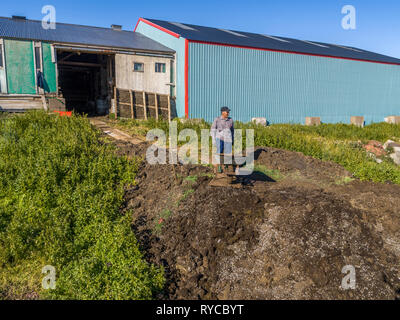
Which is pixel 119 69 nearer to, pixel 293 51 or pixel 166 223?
pixel 293 51

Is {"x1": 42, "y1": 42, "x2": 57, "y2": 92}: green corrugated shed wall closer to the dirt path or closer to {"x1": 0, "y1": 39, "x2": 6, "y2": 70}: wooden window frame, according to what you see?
{"x1": 0, "y1": 39, "x2": 6, "y2": 70}: wooden window frame

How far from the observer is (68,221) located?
6.09 meters

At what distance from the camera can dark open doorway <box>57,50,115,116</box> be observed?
57.9ft

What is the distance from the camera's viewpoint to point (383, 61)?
73.9 feet

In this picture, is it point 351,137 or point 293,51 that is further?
point 293,51

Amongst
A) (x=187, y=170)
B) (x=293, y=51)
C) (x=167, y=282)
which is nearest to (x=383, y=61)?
(x=293, y=51)

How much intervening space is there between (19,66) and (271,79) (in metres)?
12.5

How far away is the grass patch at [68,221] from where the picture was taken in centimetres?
463

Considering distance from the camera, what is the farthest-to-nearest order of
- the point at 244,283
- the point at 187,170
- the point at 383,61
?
the point at 383,61 < the point at 187,170 < the point at 244,283

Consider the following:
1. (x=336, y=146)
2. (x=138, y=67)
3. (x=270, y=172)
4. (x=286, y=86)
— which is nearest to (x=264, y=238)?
(x=270, y=172)

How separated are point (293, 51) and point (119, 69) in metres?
9.85

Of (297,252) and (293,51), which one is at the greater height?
(293,51)

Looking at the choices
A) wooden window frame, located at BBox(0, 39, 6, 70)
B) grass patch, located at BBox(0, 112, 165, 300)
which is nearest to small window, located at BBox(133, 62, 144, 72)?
wooden window frame, located at BBox(0, 39, 6, 70)

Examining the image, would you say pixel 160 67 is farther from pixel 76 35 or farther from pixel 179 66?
→ pixel 76 35
